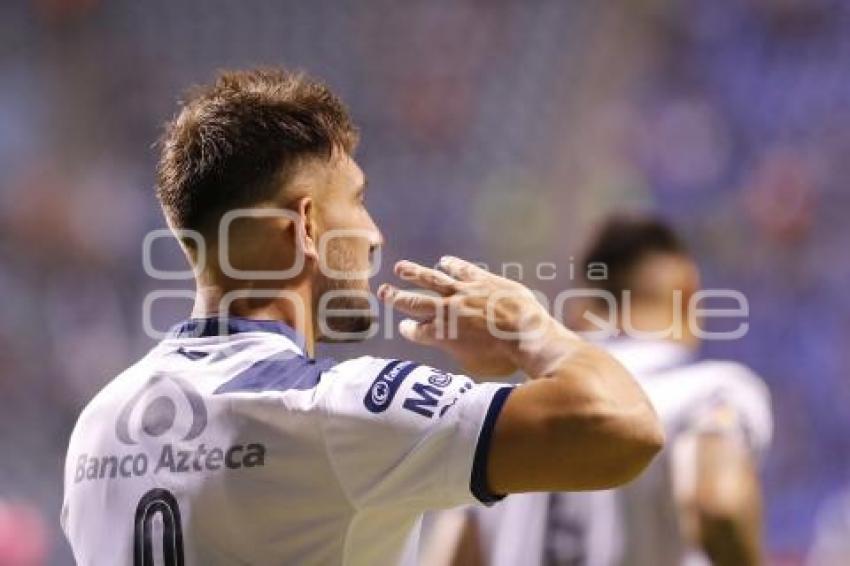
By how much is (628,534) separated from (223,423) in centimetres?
167

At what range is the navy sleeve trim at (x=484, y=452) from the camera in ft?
5.45

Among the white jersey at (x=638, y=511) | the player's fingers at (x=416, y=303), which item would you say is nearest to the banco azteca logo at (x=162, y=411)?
the player's fingers at (x=416, y=303)

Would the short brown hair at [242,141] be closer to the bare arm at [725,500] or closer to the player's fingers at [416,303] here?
the player's fingers at [416,303]

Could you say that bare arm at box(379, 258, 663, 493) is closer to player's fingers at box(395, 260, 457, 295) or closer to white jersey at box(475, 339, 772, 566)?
player's fingers at box(395, 260, 457, 295)

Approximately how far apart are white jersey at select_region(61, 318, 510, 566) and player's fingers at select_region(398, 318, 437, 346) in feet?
0.33

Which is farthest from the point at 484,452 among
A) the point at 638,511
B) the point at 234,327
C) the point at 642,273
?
the point at 642,273

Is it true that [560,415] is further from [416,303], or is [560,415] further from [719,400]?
[719,400]

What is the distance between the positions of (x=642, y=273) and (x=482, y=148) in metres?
3.61

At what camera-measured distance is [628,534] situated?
321 centimetres

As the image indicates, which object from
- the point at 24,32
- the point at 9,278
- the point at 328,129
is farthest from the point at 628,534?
the point at 24,32

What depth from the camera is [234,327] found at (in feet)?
6.28

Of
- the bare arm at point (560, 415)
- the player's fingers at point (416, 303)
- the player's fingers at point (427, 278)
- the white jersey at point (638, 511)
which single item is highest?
the player's fingers at point (427, 278)

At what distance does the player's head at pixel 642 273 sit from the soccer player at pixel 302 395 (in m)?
1.62

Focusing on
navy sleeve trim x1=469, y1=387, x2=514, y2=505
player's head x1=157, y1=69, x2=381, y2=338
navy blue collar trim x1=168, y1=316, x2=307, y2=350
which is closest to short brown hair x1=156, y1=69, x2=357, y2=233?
player's head x1=157, y1=69, x2=381, y2=338
